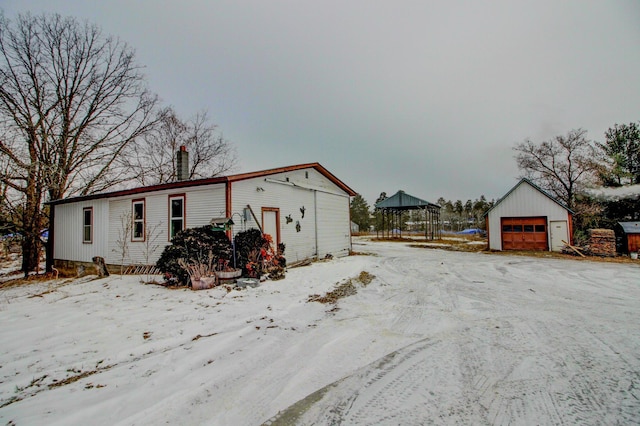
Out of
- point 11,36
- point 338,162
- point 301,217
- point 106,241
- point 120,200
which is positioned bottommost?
point 106,241

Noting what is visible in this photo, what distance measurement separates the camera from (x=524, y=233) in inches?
663

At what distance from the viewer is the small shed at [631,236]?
541 inches

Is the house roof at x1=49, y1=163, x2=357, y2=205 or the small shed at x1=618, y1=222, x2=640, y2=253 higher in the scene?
the house roof at x1=49, y1=163, x2=357, y2=205

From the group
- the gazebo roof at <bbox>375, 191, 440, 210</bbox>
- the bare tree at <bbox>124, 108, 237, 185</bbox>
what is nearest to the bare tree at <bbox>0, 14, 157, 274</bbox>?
the bare tree at <bbox>124, 108, 237, 185</bbox>

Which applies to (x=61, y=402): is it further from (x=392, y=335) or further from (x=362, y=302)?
(x=362, y=302)

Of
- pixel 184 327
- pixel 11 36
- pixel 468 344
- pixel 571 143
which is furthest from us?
pixel 571 143

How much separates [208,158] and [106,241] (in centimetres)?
1425

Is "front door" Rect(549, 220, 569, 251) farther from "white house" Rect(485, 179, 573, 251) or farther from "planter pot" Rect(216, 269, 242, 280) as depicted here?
"planter pot" Rect(216, 269, 242, 280)

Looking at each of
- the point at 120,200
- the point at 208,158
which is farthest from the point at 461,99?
the point at 208,158

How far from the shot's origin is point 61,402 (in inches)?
101

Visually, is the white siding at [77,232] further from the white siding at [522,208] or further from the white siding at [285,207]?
the white siding at [522,208]

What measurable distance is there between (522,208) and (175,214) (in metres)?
18.5

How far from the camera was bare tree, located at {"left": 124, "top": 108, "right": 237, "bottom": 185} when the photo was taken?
21656 mm

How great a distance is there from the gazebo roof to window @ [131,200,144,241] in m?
20.4
